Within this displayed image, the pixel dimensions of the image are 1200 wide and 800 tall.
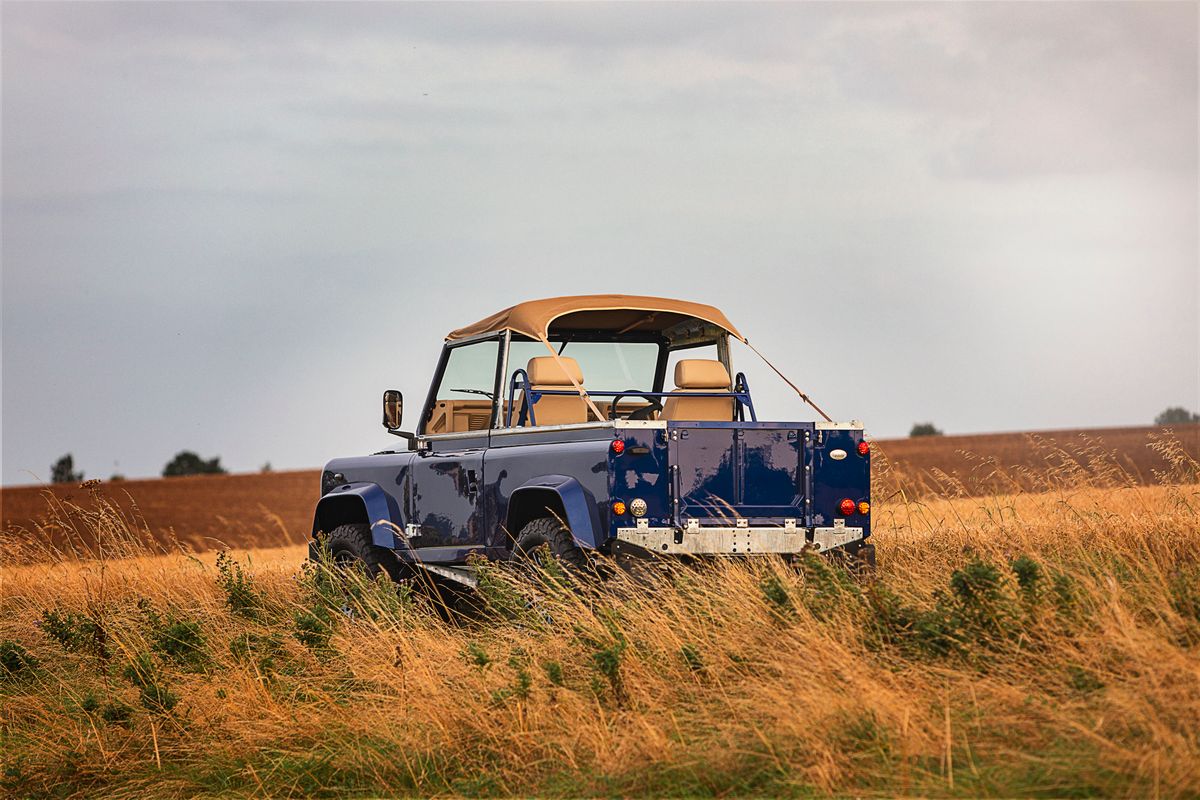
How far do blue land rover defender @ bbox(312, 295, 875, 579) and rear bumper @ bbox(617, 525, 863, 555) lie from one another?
0.01 m

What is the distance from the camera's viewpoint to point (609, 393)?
1124cm

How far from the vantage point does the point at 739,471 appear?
29.5ft

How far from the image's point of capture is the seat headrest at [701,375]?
1048 cm

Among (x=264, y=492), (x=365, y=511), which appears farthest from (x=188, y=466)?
(x=365, y=511)

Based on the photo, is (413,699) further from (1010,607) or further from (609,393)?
(609,393)

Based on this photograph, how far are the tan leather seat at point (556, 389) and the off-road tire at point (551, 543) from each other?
790 mm

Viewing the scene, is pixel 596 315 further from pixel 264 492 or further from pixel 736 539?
pixel 264 492

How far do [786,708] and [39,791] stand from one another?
15.1 ft

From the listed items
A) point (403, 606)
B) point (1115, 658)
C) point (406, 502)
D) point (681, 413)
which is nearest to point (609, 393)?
point (681, 413)

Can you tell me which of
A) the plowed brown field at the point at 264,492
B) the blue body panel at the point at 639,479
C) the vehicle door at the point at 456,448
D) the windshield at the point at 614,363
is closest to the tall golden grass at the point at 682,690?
the blue body panel at the point at 639,479

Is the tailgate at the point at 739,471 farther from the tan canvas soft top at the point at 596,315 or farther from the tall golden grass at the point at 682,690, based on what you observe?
the tan canvas soft top at the point at 596,315

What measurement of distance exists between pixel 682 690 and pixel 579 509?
195 cm

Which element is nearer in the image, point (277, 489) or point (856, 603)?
point (856, 603)

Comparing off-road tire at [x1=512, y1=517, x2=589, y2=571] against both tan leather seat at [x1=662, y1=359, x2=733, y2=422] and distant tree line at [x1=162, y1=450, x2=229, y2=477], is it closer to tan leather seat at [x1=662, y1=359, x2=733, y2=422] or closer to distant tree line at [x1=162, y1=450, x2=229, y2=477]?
tan leather seat at [x1=662, y1=359, x2=733, y2=422]
